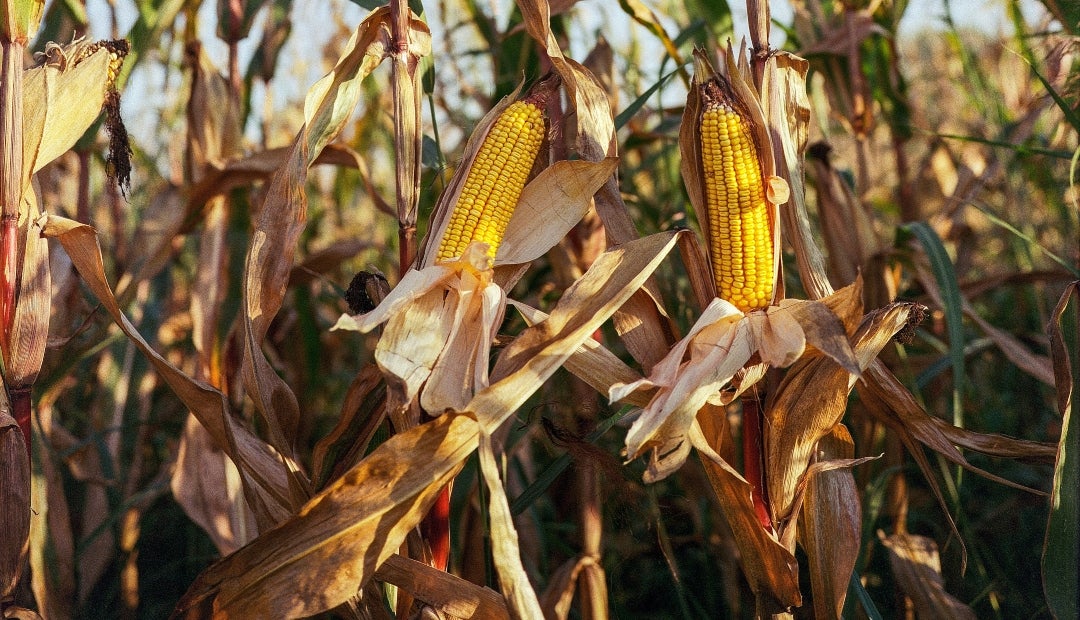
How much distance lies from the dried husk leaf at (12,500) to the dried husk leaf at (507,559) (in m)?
0.82

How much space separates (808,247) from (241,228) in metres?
1.86

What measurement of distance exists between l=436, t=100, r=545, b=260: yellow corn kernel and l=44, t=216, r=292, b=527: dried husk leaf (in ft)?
1.61

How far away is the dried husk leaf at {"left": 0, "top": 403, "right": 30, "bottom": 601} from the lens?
56.8 inches

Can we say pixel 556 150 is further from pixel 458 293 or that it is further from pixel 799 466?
pixel 799 466

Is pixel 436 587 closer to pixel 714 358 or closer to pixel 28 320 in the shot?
pixel 714 358

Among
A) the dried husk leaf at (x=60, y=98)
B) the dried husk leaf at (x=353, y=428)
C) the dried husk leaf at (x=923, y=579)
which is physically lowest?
the dried husk leaf at (x=923, y=579)

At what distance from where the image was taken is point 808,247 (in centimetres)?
159

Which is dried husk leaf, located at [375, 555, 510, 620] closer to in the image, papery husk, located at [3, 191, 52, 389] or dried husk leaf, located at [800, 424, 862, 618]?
dried husk leaf, located at [800, 424, 862, 618]

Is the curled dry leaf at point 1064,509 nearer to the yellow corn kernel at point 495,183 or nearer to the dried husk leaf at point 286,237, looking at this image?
the yellow corn kernel at point 495,183

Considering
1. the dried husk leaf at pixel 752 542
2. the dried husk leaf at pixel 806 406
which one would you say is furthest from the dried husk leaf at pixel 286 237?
the dried husk leaf at pixel 806 406

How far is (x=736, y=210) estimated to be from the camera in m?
1.48

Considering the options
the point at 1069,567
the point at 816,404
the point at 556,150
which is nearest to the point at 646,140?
the point at 556,150

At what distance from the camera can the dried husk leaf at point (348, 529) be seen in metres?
1.31

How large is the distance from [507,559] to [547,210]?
0.67 m
